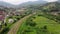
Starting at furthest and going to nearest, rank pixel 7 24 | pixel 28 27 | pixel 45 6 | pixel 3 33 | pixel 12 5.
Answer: pixel 45 6 → pixel 12 5 → pixel 7 24 → pixel 28 27 → pixel 3 33

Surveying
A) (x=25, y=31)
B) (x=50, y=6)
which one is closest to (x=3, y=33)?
(x=25, y=31)

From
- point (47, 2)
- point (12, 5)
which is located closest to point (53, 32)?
point (12, 5)

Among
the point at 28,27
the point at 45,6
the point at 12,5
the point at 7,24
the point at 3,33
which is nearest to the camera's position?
the point at 3,33

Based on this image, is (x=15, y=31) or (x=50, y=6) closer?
(x=15, y=31)

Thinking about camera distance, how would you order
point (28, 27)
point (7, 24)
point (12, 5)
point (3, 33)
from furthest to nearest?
point (12, 5)
point (7, 24)
point (28, 27)
point (3, 33)

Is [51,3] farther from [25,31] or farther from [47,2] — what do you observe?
[25,31]

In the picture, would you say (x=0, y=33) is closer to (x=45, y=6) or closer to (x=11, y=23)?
(x=11, y=23)

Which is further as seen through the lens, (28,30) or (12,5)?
(12,5)

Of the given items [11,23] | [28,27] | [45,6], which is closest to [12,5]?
[45,6]

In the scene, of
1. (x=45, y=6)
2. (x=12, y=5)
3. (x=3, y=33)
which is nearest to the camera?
(x=3, y=33)
